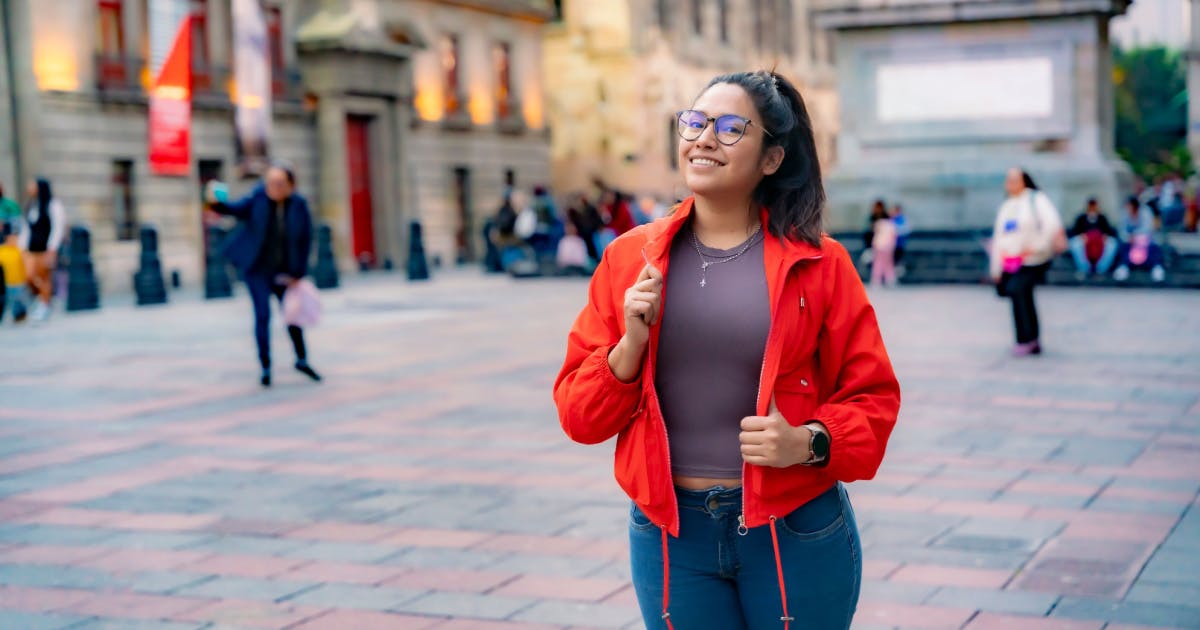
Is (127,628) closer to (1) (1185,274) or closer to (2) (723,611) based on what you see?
(2) (723,611)

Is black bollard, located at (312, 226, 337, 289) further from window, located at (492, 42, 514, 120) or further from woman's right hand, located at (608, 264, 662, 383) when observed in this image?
woman's right hand, located at (608, 264, 662, 383)

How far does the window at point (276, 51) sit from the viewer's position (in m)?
32.5

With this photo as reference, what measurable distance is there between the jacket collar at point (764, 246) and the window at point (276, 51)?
3063 centimetres

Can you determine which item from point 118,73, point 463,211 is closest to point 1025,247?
point 118,73

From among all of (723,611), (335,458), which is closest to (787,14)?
(335,458)

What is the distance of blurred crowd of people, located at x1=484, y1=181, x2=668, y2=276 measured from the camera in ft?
88.1

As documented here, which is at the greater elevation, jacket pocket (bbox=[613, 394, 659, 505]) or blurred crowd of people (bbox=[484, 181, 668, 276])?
jacket pocket (bbox=[613, 394, 659, 505])

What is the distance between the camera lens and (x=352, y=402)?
1073 centimetres

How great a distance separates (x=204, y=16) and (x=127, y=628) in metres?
27.2

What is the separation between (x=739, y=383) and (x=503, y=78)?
127 ft

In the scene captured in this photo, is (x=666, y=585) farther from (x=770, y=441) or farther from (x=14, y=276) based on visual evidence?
(x=14, y=276)

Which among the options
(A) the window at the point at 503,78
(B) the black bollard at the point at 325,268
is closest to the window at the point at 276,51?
(B) the black bollard at the point at 325,268

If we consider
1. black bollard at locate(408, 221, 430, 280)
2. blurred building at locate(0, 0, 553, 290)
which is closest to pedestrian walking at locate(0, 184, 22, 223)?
blurred building at locate(0, 0, 553, 290)

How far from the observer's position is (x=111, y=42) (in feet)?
93.0
